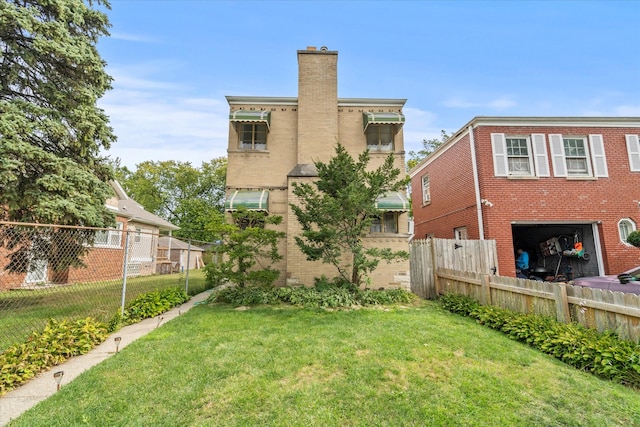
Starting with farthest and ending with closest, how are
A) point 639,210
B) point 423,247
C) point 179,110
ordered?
point 179,110 → point 639,210 → point 423,247

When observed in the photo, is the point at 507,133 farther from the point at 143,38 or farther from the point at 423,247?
the point at 143,38

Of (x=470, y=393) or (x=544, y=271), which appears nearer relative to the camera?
(x=470, y=393)

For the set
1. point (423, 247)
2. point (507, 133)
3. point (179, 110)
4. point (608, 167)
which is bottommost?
point (423, 247)

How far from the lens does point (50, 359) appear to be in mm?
4520

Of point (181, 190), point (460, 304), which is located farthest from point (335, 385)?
point (181, 190)

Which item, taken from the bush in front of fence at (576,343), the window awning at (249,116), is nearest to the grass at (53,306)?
the window awning at (249,116)

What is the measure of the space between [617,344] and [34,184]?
1375cm

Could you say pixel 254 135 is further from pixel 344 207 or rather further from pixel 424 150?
pixel 424 150

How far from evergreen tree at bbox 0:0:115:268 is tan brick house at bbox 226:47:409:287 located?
15.0 ft

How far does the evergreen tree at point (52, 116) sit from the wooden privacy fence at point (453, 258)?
454 inches

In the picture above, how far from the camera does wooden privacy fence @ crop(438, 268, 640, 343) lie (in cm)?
441

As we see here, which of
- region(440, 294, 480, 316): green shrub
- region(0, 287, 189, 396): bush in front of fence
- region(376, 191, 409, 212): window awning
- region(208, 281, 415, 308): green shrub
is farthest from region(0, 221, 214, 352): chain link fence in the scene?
region(440, 294, 480, 316): green shrub

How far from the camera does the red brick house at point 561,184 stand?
11.5m

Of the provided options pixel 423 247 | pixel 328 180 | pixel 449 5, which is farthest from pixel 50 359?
pixel 449 5
